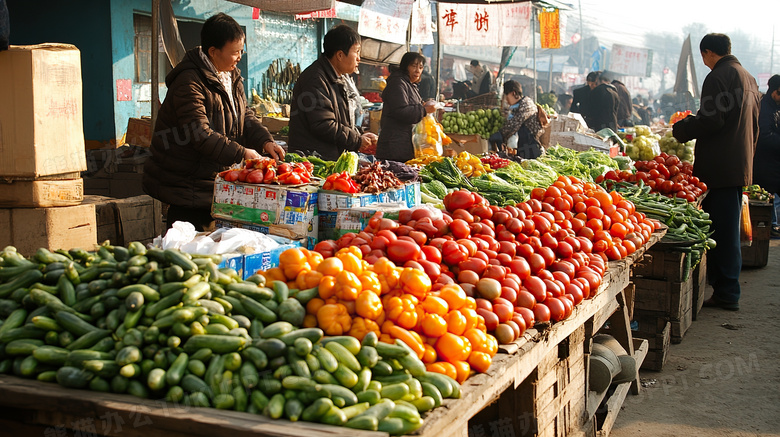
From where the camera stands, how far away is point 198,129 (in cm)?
435

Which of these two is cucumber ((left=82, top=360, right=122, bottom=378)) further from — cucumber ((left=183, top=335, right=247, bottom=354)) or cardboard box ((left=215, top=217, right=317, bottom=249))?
cardboard box ((left=215, top=217, right=317, bottom=249))

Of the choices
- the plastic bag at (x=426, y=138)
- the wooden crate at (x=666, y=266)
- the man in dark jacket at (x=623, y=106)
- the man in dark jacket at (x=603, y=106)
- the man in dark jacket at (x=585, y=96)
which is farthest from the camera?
the man in dark jacket at (x=623, y=106)

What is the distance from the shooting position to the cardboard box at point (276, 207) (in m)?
3.89

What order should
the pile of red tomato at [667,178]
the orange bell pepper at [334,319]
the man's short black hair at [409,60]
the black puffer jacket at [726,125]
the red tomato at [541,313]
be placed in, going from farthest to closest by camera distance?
the man's short black hair at [409,60] → the pile of red tomato at [667,178] → the black puffer jacket at [726,125] → the red tomato at [541,313] → the orange bell pepper at [334,319]

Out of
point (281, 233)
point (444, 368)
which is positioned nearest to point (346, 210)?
point (281, 233)

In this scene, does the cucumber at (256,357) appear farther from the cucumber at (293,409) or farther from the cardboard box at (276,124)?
the cardboard box at (276,124)

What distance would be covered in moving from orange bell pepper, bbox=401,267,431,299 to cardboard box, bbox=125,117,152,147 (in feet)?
22.6

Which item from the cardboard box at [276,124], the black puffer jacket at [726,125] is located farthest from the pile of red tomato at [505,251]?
the cardboard box at [276,124]

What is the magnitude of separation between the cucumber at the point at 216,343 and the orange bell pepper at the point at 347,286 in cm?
Answer: 42

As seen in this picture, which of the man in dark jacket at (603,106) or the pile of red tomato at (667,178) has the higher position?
the man in dark jacket at (603,106)

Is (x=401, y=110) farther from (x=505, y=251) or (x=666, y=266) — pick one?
(x=505, y=251)

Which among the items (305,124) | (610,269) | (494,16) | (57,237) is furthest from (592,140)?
(57,237)

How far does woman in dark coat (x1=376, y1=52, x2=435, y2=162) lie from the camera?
283 inches

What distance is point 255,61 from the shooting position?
13148 mm
